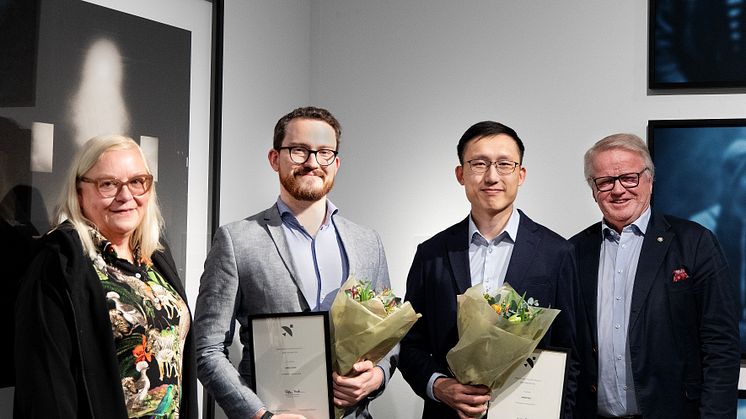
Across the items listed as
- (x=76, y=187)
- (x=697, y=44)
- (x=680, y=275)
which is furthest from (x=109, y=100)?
(x=697, y=44)

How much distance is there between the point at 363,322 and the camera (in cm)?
231

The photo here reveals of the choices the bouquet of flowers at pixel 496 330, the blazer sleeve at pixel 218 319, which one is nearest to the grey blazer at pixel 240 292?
the blazer sleeve at pixel 218 319

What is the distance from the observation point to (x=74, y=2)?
2.68m

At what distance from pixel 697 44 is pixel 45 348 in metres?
2.88

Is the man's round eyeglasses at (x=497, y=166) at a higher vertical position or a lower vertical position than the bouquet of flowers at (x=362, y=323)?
higher

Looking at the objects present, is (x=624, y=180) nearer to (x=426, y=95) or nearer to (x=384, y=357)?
(x=384, y=357)

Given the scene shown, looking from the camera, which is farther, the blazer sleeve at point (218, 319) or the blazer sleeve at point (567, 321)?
the blazer sleeve at point (567, 321)

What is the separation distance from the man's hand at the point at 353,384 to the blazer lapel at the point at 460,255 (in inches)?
18.2

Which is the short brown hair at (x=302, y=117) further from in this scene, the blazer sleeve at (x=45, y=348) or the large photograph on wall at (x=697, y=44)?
the large photograph on wall at (x=697, y=44)

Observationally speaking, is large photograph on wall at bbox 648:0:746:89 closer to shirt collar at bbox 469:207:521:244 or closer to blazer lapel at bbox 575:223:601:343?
blazer lapel at bbox 575:223:601:343

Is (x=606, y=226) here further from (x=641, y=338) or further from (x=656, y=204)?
(x=656, y=204)

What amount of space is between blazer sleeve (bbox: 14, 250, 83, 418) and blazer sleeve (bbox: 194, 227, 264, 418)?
18.2 inches

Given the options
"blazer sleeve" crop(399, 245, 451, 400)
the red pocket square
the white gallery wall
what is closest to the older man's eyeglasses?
"blazer sleeve" crop(399, 245, 451, 400)

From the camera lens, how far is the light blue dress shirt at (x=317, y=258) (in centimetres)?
260
